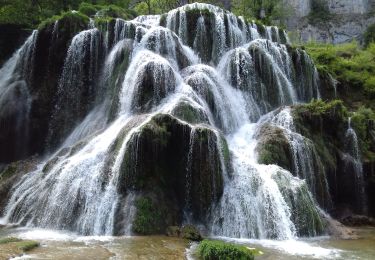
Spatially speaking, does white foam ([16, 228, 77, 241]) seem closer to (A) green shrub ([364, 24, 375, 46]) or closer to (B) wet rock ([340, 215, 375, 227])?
(B) wet rock ([340, 215, 375, 227])

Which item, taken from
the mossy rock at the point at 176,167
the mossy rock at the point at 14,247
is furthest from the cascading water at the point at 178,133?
the mossy rock at the point at 14,247

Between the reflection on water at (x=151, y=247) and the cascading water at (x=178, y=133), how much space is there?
1.05m

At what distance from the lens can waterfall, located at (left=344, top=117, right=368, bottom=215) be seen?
23469 millimetres

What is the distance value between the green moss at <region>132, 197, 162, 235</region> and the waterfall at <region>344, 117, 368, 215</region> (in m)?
11.5

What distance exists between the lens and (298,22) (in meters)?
81.7

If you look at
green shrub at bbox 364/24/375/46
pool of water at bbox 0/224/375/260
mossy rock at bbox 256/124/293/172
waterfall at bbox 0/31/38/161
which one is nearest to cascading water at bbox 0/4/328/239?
mossy rock at bbox 256/124/293/172

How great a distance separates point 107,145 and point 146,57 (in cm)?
688

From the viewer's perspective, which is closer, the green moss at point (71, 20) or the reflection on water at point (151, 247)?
the reflection on water at point (151, 247)

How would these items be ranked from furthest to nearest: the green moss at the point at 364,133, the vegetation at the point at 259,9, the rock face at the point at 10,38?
the vegetation at the point at 259,9, the rock face at the point at 10,38, the green moss at the point at 364,133

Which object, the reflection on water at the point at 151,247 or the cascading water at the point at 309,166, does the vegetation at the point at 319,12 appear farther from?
the reflection on water at the point at 151,247

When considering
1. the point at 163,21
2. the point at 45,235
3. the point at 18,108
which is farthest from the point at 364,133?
the point at 18,108

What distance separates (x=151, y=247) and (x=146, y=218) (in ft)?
9.11

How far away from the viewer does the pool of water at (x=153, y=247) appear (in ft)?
41.5

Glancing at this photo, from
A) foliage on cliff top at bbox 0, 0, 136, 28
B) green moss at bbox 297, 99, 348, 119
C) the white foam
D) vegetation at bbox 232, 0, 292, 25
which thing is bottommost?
the white foam
